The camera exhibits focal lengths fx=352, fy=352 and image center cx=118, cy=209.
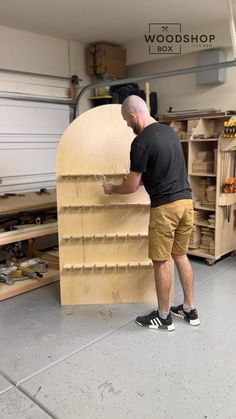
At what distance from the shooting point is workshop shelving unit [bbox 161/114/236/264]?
3.77m

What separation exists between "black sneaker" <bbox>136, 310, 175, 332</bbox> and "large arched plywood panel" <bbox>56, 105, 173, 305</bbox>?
0.38 meters

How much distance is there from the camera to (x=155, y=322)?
261 centimetres

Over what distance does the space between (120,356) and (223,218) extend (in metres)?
2.19

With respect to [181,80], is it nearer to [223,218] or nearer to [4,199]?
[223,218]

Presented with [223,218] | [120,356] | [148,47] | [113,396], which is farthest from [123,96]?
[113,396]

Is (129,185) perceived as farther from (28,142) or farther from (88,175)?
(28,142)

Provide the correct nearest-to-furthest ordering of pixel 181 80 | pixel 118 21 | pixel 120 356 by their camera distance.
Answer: pixel 120 356, pixel 118 21, pixel 181 80

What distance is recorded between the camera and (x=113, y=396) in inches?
75.2

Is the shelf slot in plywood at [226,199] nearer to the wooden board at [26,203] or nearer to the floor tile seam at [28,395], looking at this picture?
the wooden board at [26,203]

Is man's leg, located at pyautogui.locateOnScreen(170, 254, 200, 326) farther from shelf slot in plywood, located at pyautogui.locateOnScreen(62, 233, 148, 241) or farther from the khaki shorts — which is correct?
shelf slot in plywood, located at pyautogui.locateOnScreen(62, 233, 148, 241)

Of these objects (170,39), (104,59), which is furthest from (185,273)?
(104,59)

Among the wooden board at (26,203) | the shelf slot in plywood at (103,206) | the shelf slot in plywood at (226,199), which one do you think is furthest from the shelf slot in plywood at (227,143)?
the wooden board at (26,203)

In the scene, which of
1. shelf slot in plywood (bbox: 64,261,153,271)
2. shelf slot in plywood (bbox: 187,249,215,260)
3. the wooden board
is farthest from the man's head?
shelf slot in plywood (bbox: 187,249,215,260)

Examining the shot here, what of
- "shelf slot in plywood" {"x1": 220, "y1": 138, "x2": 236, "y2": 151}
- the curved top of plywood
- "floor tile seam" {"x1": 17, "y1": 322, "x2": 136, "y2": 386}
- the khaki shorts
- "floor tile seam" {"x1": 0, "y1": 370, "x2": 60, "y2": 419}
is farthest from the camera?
"shelf slot in plywood" {"x1": 220, "y1": 138, "x2": 236, "y2": 151}
